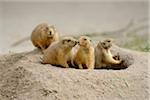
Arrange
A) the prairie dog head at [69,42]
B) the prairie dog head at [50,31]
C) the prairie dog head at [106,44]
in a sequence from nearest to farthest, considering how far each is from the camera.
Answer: the prairie dog head at [69,42]
the prairie dog head at [106,44]
the prairie dog head at [50,31]

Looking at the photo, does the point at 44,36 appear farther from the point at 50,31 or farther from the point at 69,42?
the point at 69,42

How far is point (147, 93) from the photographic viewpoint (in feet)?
11.2

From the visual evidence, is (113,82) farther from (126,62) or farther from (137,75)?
(126,62)

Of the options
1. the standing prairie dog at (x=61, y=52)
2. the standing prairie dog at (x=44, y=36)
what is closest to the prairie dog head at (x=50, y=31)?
the standing prairie dog at (x=44, y=36)

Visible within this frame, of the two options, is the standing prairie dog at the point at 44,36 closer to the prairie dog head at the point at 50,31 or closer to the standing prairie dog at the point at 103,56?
the prairie dog head at the point at 50,31

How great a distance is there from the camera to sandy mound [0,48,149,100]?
10.8 ft

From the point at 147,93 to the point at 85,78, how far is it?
1.30ft

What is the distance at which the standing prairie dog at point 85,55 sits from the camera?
3611 mm

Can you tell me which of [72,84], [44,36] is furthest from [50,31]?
[72,84]

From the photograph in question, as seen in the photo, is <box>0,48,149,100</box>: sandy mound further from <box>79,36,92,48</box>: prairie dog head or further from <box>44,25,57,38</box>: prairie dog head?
<box>44,25,57,38</box>: prairie dog head

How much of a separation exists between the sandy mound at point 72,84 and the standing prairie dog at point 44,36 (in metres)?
0.33

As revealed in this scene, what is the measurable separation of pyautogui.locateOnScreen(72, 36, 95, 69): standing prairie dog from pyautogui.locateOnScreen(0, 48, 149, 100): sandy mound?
174mm

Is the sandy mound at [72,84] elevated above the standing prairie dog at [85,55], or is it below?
below

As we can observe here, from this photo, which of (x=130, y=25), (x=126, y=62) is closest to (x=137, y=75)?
(x=126, y=62)
